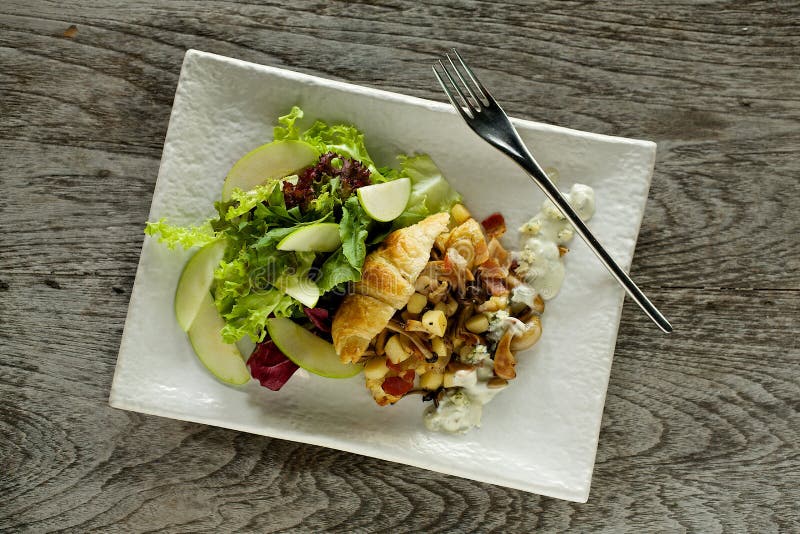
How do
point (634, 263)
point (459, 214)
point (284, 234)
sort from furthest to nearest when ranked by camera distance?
1. point (634, 263)
2. point (459, 214)
3. point (284, 234)

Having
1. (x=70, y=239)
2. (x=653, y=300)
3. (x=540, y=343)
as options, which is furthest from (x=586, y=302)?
(x=70, y=239)

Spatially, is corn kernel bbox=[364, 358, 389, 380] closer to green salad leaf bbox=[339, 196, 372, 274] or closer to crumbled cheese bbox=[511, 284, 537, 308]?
green salad leaf bbox=[339, 196, 372, 274]

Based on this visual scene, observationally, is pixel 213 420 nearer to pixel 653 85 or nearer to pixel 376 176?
pixel 376 176

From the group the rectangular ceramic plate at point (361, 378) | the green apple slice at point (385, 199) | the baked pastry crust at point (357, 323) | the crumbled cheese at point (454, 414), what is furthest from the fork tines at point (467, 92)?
the crumbled cheese at point (454, 414)

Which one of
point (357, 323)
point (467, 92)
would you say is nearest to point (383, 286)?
point (357, 323)

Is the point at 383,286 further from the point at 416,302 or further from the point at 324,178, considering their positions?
the point at 324,178

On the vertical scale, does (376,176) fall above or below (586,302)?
above
